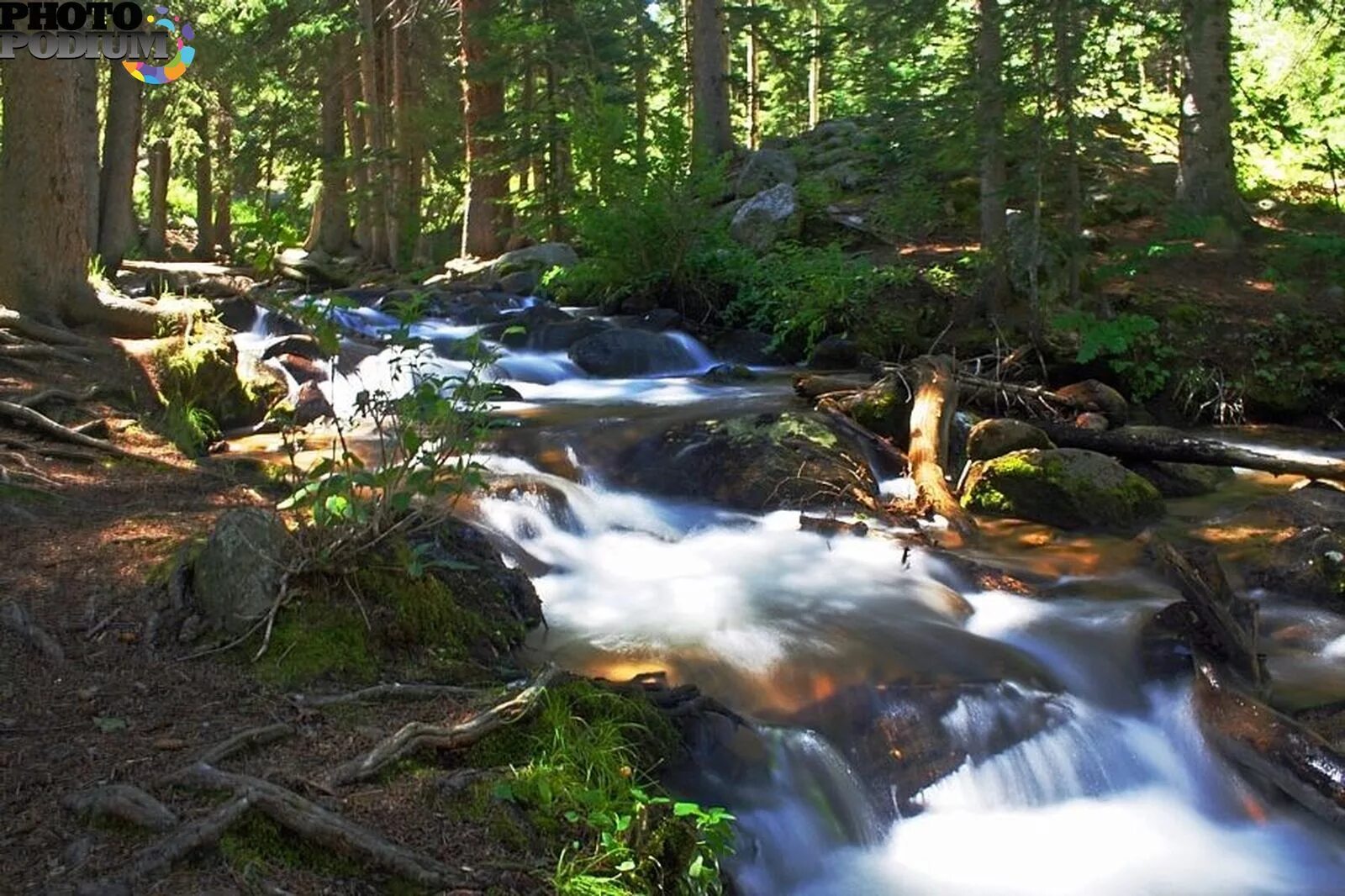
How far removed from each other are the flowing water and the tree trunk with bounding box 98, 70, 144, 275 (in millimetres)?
13691

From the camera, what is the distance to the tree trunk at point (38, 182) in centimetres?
899

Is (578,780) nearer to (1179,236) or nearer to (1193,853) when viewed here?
(1193,853)

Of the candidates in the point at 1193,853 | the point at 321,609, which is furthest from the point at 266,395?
the point at 1193,853

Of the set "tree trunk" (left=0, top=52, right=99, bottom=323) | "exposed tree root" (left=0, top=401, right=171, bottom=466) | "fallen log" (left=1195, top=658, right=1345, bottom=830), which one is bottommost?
"fallen log" (left=1195, top=658, right=1345, bottom=830)

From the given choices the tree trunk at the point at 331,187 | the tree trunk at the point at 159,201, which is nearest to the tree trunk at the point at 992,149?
the tree trunk at the point at 331,187

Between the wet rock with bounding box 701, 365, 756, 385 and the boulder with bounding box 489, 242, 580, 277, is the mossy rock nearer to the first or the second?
the wet rock with bounding box 701, 365, 756, 385

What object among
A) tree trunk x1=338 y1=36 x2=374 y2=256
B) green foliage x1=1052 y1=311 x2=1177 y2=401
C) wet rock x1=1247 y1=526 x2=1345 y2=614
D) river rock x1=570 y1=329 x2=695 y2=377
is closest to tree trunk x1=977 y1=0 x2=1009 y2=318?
green foliage x1=1052 y1=311 x2=1177 y2=401

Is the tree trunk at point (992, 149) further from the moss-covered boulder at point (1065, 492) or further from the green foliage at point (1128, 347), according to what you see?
the moss-covered boulder at point (1065, 492)

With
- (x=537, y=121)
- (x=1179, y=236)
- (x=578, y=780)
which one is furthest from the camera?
(x=537, y=121)

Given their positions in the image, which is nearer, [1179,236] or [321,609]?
[321,609]

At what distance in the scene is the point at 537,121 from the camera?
66.5ft

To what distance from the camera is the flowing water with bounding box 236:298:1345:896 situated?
452cm

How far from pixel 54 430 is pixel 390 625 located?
4026 mm

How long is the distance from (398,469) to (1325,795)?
4.16 meters
